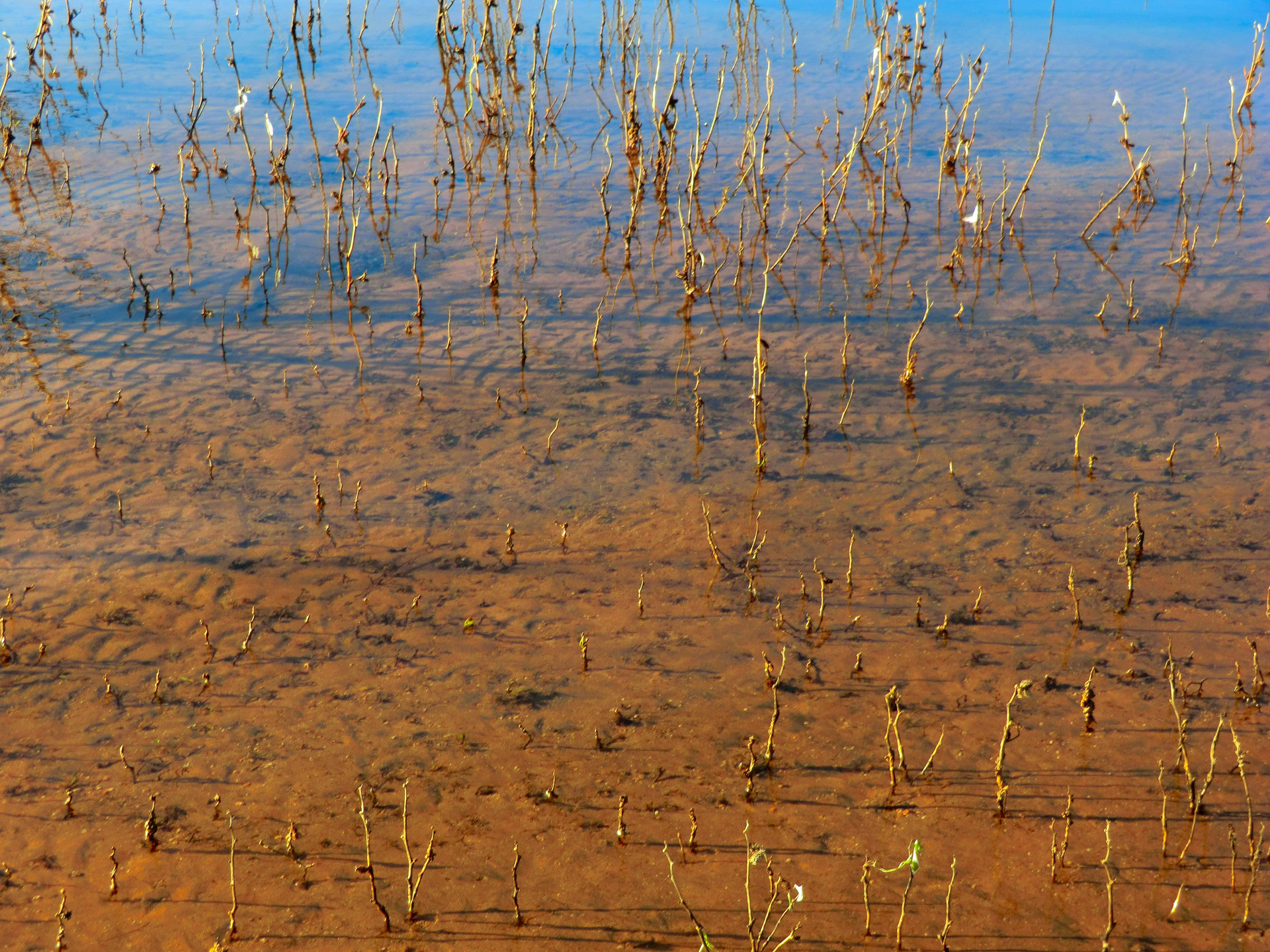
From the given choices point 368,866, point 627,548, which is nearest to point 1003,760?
point 627,548

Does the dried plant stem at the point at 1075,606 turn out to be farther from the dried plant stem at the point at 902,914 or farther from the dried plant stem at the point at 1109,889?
the dried plant stem at the point at 902,914

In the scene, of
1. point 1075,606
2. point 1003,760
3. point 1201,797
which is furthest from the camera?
point 1075,606

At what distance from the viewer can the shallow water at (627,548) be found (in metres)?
3.43

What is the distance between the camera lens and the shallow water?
3.43 metres

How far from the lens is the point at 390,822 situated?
3.62m

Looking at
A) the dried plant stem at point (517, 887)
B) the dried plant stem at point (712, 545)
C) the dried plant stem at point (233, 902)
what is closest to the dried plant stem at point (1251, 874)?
the dried plant stem at point (517, 887)

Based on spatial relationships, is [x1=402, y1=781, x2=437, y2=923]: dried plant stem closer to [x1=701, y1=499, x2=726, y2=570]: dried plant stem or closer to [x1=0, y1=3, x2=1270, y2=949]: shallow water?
[x1=0, y1=3, x2=1270, y2=949]: shallow water

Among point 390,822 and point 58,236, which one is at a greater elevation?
point 58,236

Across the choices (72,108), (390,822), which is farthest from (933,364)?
(72,108)

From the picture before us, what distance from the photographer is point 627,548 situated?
202 inches

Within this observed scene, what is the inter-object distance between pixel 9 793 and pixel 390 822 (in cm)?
132

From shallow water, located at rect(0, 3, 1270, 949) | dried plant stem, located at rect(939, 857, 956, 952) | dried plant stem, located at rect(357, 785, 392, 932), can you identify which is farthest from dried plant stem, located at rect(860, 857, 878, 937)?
dried plant stem, located at rect(357, 785, 392, 932)

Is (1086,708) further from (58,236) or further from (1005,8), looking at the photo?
(1005,8)

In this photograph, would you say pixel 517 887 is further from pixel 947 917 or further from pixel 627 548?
pixel 627 548
